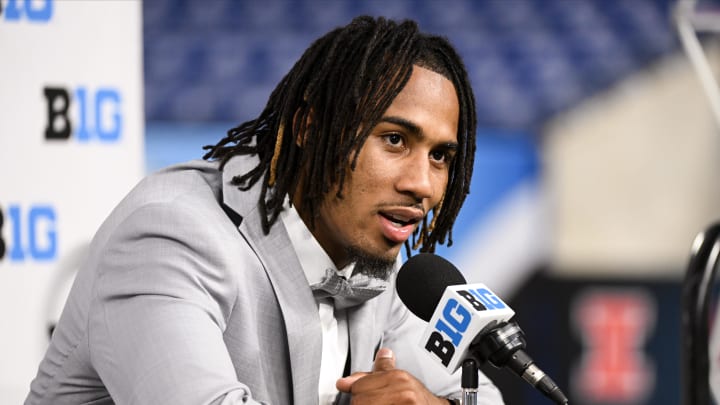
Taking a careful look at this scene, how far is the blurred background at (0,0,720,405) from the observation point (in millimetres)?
3729

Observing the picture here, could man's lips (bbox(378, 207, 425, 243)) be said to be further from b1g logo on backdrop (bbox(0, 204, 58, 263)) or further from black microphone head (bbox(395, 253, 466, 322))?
b1g logo on backdrop (bbox(0, 204, 58, 263))

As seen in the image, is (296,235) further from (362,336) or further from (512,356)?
(512,356)

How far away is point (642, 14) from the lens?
14.2ft

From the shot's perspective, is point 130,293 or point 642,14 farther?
point 642,14

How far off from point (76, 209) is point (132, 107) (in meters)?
0.21

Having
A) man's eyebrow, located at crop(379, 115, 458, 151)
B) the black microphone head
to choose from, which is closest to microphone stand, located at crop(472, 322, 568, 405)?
the black microphone head

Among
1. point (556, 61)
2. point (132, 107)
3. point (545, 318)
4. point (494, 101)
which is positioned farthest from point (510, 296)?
point (132, 107)

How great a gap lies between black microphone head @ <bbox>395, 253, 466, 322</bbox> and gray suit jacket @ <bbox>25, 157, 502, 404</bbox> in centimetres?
18

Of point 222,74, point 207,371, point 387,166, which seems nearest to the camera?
point 207,371

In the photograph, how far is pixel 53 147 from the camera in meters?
1.80

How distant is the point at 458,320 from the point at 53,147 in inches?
38.3

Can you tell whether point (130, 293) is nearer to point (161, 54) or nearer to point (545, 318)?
point (545, 318)

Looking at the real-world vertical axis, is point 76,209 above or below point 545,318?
above

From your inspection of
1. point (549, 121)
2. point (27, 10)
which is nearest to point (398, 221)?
point (27, 10)
